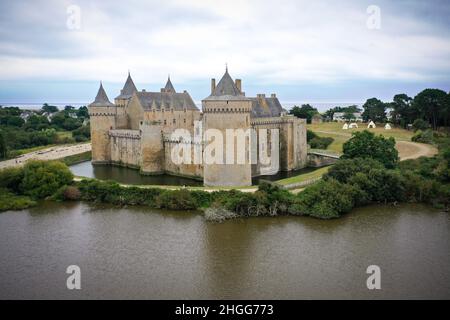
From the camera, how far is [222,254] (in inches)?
631

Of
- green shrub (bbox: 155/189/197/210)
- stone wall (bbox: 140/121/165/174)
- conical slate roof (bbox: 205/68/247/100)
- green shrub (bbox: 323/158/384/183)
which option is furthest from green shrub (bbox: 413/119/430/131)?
green shrub (bbox: 155/189/197/210)

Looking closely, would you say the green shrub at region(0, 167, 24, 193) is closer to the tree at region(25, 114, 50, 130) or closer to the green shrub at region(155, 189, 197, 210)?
the green shrub at region(155, 189, 197, 210)

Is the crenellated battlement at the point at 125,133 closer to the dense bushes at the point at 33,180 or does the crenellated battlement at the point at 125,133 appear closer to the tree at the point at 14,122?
the dense bushes at the point at 33,180

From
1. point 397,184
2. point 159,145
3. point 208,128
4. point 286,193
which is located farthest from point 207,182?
point 397,184

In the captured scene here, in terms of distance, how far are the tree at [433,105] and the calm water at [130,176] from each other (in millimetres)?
18225

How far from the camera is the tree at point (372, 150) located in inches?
1043

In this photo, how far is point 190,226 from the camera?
19094 mm

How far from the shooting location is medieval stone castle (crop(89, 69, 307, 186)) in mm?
23828

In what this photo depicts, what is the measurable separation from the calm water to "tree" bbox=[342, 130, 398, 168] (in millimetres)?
4841

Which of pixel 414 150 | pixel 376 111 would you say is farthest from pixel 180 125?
pixel 376 111

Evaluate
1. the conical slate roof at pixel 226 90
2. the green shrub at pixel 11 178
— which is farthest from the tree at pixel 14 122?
the conical slate roof at pixel 226 90

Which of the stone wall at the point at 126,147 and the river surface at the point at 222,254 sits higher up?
the stone wall at the point at 126,147

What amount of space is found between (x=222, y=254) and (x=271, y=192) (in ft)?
18.8
